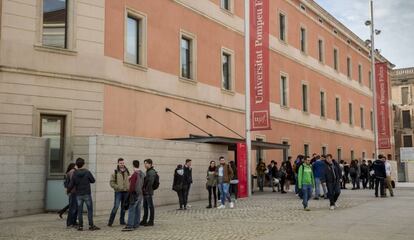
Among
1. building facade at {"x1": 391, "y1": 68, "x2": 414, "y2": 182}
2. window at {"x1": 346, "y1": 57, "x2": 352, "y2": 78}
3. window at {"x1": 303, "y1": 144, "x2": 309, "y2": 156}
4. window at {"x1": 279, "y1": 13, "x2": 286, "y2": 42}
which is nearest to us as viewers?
window at {"x1": 279, "y1": 13, "x2": 286, "y2": 42}

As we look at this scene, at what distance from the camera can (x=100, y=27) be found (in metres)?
20.8

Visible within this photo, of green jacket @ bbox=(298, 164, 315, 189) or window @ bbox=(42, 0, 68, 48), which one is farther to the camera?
window @ bbox=(42, 0, 68, 48)

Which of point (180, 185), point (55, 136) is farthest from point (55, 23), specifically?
point (180, 185)

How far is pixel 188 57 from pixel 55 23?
805 centimetres

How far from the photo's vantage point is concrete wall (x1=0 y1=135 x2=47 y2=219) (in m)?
16.6

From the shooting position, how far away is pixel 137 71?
2248cm

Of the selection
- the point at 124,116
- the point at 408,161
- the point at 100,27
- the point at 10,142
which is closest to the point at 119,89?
the point at 124,116

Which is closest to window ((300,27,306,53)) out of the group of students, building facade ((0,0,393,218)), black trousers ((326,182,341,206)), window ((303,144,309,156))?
building facade ((0,0,393,218))

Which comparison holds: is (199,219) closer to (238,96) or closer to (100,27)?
(100,27)

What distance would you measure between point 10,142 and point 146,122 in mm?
6797

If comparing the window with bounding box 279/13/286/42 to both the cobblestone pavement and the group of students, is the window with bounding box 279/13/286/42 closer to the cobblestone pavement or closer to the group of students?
the cobblestone pavement

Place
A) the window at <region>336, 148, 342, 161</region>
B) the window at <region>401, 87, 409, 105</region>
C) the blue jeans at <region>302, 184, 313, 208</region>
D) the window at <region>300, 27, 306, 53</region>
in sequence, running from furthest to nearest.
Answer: the window at <region>401, 87, 409, 105</region> < the window at <region>336, 148, 342, 161</region> < the window at <region>300, 27, 306, 53</region> < the blue jeans at <region>302, 184, 313, 208</region>

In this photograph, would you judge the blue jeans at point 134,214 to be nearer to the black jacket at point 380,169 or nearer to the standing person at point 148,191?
the standing person at point 148,191

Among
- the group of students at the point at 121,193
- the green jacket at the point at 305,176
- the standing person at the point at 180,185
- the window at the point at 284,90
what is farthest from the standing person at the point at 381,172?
the window at the point at 284,90
